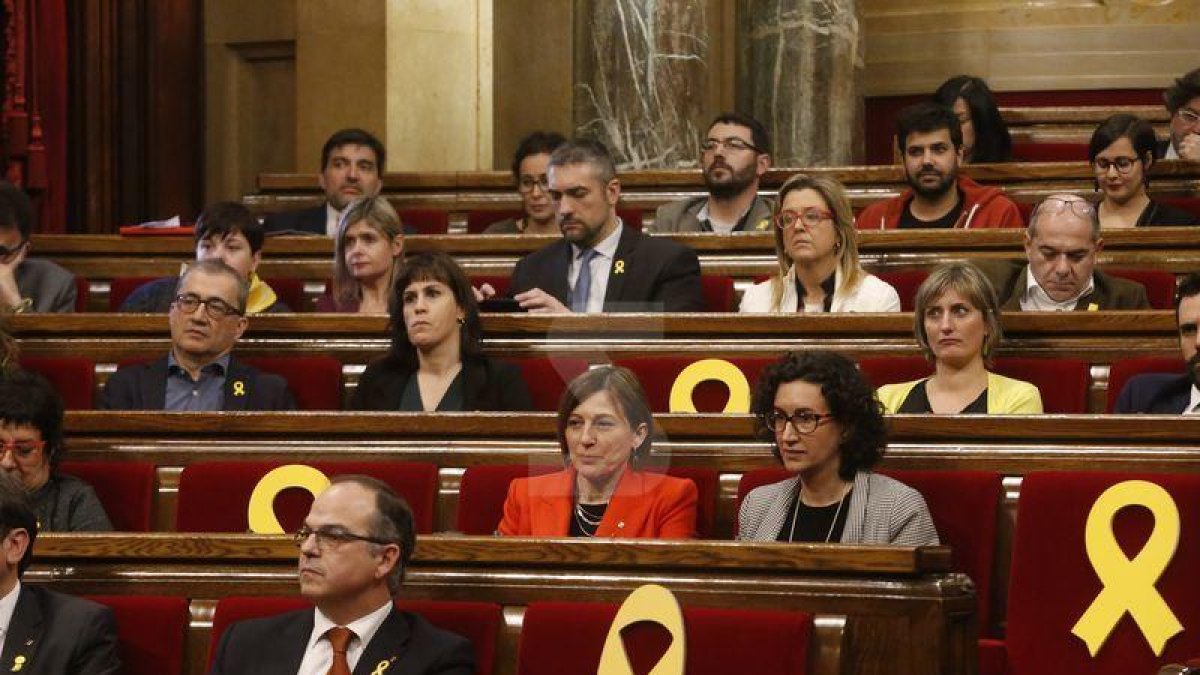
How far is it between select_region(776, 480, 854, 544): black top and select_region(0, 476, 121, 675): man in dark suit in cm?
109

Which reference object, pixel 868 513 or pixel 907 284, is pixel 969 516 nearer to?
pixel 868 513

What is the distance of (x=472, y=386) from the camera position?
4367 millimetres

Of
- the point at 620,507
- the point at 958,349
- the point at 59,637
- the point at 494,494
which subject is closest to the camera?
the point at 59,637

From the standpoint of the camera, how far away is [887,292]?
15.9 feet

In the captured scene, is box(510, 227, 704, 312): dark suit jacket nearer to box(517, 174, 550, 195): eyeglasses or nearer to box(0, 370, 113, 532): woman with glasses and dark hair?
box(517, 174, 550, 195): eyeglasses

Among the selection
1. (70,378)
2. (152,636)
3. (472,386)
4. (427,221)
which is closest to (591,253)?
(472,386)

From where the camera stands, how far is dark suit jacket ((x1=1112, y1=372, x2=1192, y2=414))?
389 centimetres

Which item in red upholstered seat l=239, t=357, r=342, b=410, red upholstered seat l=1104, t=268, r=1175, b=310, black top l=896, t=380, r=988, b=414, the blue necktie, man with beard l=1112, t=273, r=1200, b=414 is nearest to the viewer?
man with beard l=1112, t=273, r=1200, b=414

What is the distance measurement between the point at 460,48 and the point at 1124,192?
2.93 metres

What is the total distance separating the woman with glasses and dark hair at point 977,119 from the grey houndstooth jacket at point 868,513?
3506 mm

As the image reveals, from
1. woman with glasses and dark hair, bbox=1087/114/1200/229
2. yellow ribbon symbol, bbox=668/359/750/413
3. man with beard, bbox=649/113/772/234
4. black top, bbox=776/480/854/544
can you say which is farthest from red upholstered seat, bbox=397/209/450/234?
black top, bbox=776/480/854/544

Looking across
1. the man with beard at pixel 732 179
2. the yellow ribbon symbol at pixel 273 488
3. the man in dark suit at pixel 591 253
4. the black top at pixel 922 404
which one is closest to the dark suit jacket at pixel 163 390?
the yellow ribbon symbol at pixel 273 488

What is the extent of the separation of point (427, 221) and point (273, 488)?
3228 mm

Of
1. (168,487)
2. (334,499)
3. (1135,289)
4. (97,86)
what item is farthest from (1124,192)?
(97,86)
